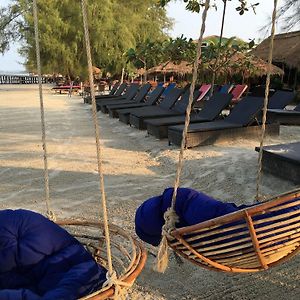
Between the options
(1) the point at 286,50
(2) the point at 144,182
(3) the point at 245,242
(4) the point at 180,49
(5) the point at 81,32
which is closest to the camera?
(3) the point at 245,242

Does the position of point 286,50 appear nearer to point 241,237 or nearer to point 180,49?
point 180,49

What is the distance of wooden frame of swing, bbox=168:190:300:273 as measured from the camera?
1493mm

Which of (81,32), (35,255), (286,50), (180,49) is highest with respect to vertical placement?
(81,32)

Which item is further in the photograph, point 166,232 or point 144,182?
point 144,182

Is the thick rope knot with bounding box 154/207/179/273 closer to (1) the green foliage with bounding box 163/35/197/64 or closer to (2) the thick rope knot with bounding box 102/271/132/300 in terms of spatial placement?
(2) the thick rope knot with bounding box 102/271/132/300

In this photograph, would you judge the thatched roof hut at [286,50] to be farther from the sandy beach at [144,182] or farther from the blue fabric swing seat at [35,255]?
the blue fabric swing seat at [35,255]

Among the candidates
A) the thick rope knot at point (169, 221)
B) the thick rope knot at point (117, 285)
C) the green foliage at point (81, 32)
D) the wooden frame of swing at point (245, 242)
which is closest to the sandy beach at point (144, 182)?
the wooden frame of swing at point (245, 242)

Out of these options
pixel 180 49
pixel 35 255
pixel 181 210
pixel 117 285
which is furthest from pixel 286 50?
pixel 117 285

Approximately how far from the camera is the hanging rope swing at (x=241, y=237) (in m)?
1.52

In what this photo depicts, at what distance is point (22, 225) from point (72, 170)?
3138 millimetres

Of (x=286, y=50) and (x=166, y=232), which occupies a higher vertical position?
(x=286, y=50)

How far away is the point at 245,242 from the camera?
163 centimetres

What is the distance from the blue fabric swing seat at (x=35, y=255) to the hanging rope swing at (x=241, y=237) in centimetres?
40

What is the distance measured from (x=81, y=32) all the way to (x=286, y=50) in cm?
1511
